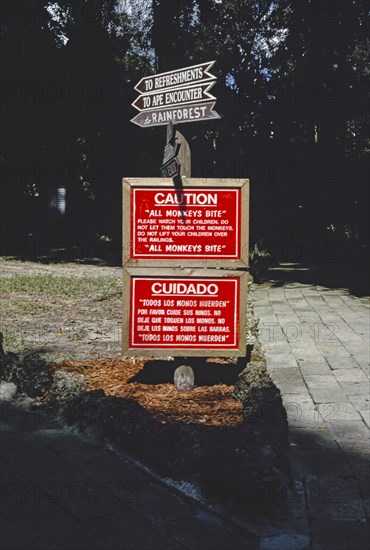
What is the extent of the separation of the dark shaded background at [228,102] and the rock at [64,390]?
17.2m

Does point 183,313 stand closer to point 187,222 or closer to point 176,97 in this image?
point 187,222

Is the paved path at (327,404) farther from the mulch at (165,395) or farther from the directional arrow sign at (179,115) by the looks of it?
the directional arrow sign at (179,115)

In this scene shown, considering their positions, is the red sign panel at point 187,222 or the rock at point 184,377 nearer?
the red sign panel at point 187,222

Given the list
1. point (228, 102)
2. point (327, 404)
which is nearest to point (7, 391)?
point (327, 404)

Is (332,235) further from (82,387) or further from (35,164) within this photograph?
(82,387)

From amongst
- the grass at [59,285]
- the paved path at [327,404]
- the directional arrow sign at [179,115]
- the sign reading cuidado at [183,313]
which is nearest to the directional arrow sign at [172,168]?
the directional arrow sign at [179,115]

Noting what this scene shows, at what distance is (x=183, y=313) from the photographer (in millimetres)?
6586

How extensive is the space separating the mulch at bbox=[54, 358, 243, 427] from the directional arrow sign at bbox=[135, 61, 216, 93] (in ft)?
8.61

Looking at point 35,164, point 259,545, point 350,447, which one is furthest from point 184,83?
point 35,164

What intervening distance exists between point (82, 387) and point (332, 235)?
2194 centimetres

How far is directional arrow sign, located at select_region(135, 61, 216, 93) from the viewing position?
606 cm

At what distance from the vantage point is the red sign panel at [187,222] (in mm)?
6516

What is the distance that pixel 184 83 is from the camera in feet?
20.5

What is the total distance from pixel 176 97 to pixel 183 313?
6.11 ft
